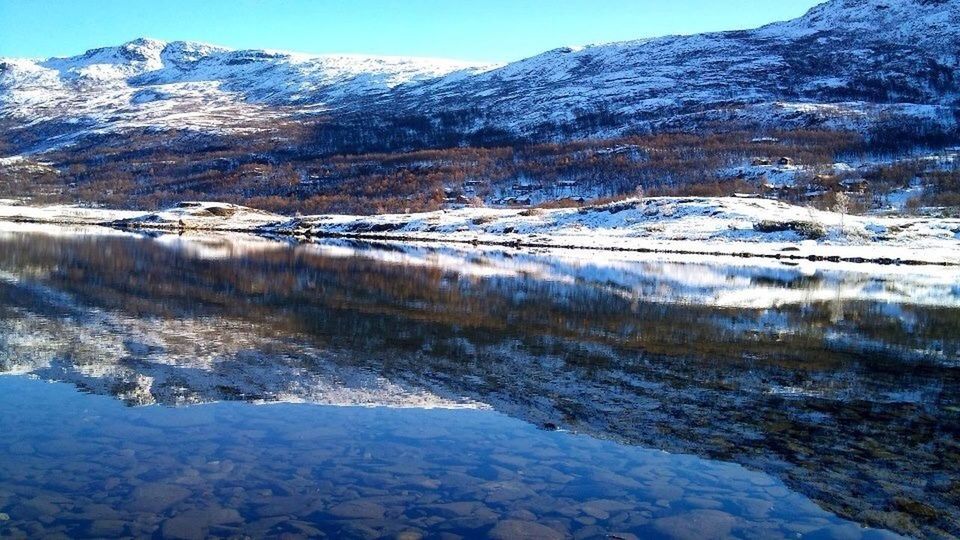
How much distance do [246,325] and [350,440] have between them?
1262 cm

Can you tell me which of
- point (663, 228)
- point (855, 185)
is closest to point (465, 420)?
point (663, 228)

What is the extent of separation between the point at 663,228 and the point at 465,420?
8710cm

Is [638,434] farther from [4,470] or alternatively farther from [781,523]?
[4,470]

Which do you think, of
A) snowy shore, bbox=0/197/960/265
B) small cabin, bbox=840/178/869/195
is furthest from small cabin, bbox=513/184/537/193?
small cabin, bbox=840/178/869/195

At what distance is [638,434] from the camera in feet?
43.6

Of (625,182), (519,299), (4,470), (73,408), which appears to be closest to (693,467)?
(4,470)

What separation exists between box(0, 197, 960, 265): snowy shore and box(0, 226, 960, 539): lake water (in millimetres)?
52011

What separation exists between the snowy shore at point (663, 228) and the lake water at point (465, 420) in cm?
5201

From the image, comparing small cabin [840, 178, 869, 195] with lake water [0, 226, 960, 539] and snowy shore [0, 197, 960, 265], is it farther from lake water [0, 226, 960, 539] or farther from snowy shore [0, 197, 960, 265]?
lake water [0, 226, 960, 539]

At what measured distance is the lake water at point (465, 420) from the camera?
9.66 m

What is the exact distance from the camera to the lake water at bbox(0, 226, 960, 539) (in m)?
9.66

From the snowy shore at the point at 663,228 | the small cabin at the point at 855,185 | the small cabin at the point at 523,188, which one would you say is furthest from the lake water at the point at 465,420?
the small cabin at the point at 523,188

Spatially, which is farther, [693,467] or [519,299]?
[519,299]

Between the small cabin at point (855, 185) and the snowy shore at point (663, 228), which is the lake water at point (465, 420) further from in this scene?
the small cabin at point (855, 185)
